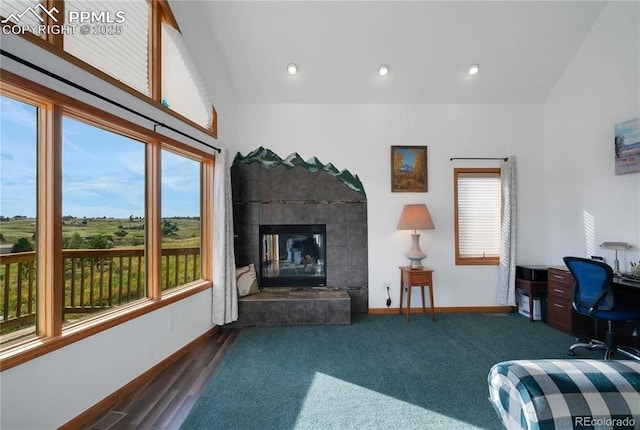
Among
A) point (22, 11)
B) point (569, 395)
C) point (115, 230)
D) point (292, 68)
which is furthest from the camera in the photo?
point (292, 68)

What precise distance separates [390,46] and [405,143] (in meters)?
1.29

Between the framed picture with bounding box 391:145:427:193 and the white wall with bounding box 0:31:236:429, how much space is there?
2.84 metres

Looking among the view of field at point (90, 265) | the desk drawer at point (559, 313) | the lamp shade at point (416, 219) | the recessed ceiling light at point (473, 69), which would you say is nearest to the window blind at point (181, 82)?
the view of field at point (90, 265)

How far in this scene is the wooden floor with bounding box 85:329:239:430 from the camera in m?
1.94

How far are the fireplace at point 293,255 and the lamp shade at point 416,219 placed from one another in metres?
1.11

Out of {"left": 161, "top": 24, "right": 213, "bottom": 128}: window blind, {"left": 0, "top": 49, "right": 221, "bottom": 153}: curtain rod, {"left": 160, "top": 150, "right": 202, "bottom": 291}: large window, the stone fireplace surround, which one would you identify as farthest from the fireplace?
{"left": 0, "top": 49, "right": 221, "bottom": 153}: curtain rod

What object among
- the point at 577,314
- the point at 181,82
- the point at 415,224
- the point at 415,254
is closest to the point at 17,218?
the point at 181,82

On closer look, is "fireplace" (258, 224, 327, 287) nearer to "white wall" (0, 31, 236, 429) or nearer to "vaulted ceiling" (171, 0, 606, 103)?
"white wall" (0, 31, 236, 429)

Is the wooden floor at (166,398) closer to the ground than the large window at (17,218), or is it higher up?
closer to the ground

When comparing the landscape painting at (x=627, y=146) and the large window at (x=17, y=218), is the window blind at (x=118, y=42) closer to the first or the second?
the large window at (x=17, y=218)

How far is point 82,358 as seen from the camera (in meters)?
1.97

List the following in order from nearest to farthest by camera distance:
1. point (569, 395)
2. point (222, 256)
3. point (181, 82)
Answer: point (569, 395) → point (181, 82) → point (222, 256)

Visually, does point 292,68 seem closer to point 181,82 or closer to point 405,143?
point 181,82

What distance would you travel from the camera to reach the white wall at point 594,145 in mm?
3205
